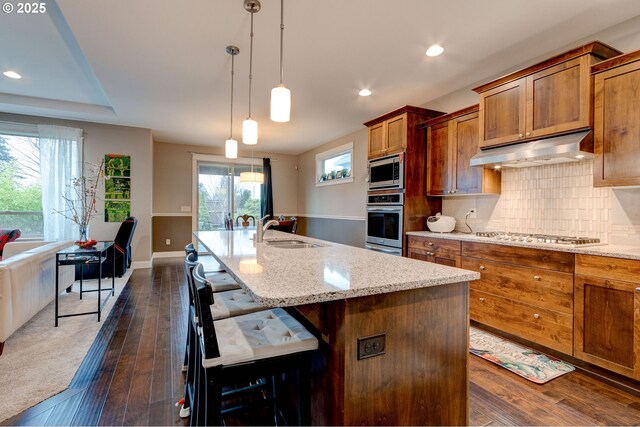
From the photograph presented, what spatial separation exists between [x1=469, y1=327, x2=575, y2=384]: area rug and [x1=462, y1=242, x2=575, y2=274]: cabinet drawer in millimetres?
699

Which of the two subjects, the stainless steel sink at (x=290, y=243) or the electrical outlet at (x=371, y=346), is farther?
the stainless steel sink at (x=290, y=243)

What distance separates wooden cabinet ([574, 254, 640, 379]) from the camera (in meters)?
1.90

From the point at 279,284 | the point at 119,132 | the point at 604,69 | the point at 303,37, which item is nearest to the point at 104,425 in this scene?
the point at 279,284

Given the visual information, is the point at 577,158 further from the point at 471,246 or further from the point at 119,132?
the point at 119,132

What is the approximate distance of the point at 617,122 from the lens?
2.14 meters

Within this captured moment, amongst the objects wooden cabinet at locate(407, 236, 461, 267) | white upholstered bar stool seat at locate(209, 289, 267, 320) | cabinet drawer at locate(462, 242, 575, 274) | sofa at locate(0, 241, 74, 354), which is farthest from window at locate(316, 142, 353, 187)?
sofa at locate(0, 241, 74, 354)

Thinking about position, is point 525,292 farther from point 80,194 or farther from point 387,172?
point 80,194

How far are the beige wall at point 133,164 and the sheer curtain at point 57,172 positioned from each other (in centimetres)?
18

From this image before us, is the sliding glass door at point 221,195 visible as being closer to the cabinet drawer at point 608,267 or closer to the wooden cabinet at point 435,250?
the wooden cabinet at point 435,250

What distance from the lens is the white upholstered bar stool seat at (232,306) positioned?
156 cm

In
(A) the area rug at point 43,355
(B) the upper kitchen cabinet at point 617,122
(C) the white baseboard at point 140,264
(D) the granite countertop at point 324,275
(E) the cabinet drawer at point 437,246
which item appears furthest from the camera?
(C) the white baseboard at point 140,264

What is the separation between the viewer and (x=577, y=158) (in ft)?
8.17

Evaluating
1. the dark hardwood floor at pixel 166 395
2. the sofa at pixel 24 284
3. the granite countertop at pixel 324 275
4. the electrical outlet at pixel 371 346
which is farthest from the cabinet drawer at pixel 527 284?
the sofa at pixel 24 284

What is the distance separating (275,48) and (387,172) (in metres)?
1.99
